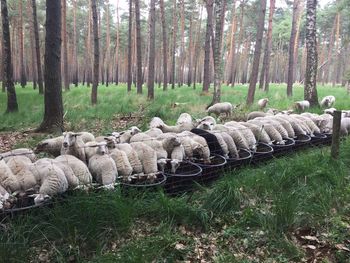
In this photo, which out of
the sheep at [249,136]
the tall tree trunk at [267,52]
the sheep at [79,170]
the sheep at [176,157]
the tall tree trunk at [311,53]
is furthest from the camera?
the tall tree trunk at [267,52]

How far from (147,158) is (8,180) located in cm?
213

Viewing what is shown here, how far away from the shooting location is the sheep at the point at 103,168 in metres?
4.91

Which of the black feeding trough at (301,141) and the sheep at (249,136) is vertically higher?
the sheep at (249,136)

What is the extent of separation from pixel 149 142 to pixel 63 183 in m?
2.05

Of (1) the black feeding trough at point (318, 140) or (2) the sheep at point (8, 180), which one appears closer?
(2) the sheep at point (8, 180)

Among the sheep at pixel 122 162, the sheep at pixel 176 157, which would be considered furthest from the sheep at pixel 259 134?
the sheep at pixel 122 162

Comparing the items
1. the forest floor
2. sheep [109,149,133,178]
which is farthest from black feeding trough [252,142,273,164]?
sheep [109,149,133,178]

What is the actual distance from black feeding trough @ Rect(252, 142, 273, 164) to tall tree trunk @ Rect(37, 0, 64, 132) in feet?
19.5

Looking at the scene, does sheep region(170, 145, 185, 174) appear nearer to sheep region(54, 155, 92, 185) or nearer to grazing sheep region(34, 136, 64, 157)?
sheep region(54, 155, 92, 185)

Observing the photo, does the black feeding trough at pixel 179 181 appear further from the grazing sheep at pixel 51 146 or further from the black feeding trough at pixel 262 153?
the grazing sheep at pixel 51 146

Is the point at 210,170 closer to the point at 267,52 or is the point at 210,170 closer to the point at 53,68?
the point at 53,68

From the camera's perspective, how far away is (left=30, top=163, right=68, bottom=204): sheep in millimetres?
4309

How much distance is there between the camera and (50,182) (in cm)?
442

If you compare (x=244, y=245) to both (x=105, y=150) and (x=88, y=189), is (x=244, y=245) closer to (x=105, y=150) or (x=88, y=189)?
(x=88, y=189)
